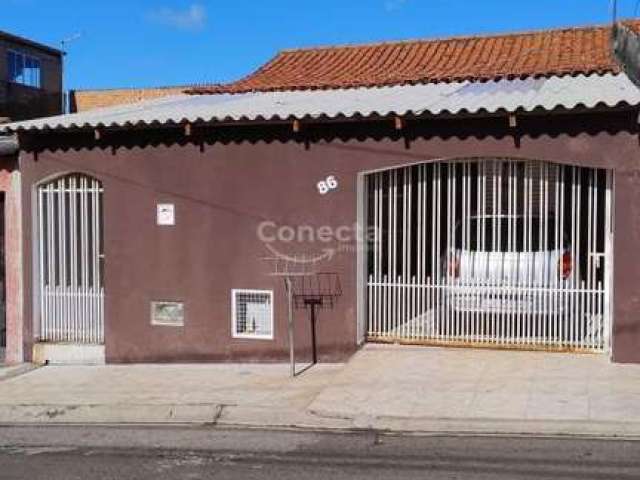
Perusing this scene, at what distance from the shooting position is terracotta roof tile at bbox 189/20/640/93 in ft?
39.7

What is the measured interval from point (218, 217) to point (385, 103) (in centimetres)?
246

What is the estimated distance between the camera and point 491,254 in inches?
391

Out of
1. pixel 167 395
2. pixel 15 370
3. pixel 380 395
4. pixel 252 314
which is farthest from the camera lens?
pixel 15 370

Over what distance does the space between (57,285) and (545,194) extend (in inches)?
255

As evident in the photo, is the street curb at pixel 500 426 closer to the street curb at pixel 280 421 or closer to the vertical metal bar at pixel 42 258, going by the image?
the street curb at pixel 280 421

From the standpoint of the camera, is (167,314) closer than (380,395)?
No

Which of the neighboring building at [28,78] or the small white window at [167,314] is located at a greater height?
the neighboring building at [28,78]

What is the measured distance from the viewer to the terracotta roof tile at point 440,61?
39.7 feet

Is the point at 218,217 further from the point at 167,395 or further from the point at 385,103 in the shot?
the point at 167,395

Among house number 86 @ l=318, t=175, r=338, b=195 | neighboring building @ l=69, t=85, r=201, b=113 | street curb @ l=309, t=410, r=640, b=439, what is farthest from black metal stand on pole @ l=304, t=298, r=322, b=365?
neighboring building @ l=69, t=85, r=201, b=113

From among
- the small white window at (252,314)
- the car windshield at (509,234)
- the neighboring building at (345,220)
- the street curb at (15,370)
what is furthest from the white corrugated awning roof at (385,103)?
the street curb at (15,370)

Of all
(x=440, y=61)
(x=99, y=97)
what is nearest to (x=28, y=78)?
(x=99, y=97)

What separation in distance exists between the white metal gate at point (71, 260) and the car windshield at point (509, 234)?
15.9 feet

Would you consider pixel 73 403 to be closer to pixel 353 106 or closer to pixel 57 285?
pixel 57 285
